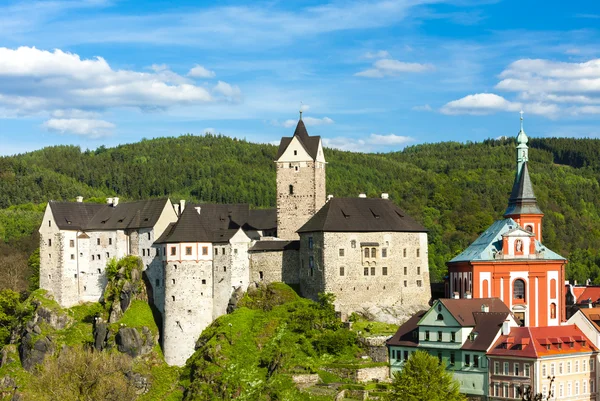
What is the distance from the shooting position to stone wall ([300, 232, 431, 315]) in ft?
277

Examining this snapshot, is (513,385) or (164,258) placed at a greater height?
(164,258)

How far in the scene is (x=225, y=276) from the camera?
88.4m

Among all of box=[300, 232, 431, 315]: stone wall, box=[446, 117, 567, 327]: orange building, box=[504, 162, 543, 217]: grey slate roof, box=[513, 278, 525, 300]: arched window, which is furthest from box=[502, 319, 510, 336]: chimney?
box=[504, 162, 543, 217]: grey slate roof

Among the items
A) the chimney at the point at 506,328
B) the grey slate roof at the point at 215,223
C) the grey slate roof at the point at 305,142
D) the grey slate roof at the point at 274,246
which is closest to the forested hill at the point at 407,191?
the grey slate roof at the point at 215,223

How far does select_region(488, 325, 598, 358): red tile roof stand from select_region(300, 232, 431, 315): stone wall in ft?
49.3

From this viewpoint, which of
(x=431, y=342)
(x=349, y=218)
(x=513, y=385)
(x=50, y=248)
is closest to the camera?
(x=513, y=385)

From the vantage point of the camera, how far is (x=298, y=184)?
3620 inches

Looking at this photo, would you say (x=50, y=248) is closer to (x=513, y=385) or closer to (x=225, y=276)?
(x=225, y=276)

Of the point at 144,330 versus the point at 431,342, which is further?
the point at 144,330

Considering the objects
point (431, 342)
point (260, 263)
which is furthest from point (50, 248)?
point (431, 342)

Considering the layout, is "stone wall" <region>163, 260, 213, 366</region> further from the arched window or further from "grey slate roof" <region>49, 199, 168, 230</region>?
the arched window

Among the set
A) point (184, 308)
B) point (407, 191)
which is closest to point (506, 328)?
point (184, 308)

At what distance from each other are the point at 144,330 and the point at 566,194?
111m

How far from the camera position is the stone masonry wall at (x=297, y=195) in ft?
300
